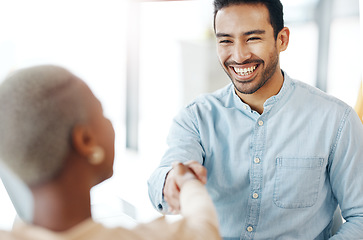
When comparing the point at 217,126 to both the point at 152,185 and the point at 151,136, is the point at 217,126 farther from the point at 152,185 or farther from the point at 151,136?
the point at 151,136

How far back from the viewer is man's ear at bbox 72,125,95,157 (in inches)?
27.3

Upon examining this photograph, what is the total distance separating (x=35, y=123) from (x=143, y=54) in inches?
135

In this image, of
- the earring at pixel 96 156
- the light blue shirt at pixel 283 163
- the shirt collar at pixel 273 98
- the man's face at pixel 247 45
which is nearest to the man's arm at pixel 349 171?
the light blue shirt at pixel 283 163

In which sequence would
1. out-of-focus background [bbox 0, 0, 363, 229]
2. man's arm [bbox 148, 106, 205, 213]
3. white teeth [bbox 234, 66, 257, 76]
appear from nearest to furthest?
man's arm [bbox 148, 106, 205, 213] → white teeth [bbox 234, 66, 257, 76] → out-of-focus background [bbox 0, 0, 363, 229]

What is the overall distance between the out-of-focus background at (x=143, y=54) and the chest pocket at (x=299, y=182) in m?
1.68

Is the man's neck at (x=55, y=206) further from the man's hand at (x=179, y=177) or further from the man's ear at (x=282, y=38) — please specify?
the man's ear at (x=282, y=38)

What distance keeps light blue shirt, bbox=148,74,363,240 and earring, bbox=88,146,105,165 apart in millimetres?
493

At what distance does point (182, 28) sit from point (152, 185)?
3.07 metres

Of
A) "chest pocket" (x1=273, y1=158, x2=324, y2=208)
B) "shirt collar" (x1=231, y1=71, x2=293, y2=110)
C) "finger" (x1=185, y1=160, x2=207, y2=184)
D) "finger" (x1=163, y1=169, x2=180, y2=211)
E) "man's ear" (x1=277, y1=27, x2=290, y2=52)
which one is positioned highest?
"man's ear" (x1=277, y1=27, x2=290, y2=52)

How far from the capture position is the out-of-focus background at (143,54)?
9.29 ft

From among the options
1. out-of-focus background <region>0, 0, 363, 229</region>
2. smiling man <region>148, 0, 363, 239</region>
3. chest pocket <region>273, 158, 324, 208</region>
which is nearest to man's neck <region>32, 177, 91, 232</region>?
smiling man <region>148, 0, 363, 239</region>

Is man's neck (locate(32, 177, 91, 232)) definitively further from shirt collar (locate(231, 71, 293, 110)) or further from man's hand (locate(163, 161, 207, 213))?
shirt collar (locate(231, 71, 293, 110))

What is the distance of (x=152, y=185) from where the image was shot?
1.21 meters

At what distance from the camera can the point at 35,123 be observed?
674mm
